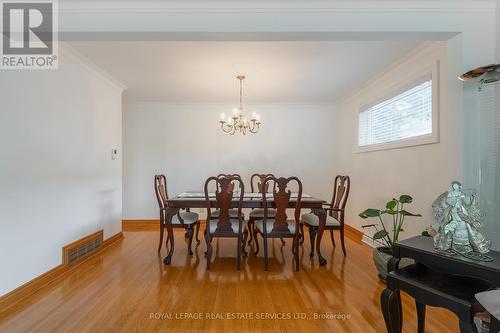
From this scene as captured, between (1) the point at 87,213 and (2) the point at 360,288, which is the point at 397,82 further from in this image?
(1) the point at 87,213

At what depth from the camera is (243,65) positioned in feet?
9.75

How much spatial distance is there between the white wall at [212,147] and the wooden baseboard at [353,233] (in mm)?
772

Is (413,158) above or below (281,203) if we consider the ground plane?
above

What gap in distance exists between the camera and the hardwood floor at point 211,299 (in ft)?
5.74

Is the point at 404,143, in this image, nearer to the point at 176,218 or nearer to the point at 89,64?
the point at 176,218

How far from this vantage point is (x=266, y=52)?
8.62 feet

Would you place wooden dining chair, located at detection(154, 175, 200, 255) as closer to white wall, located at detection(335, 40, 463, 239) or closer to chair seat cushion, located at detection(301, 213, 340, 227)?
chair seat cushion, located at detection(301, 213, 340, 227)

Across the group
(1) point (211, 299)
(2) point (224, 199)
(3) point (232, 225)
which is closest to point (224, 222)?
(3) point (232, 225)

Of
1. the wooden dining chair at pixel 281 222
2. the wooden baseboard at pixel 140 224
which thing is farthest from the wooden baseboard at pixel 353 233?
the wooden baseboard at pixel 140 224

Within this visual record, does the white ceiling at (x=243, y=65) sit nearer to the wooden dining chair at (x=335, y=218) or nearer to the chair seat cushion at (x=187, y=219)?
the wooden dining chair at (x=335, y=218)

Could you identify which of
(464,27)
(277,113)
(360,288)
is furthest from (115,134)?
(464,27)

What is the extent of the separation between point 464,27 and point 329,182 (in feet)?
10.9

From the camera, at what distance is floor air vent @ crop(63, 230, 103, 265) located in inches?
105

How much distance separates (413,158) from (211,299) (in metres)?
2.56
